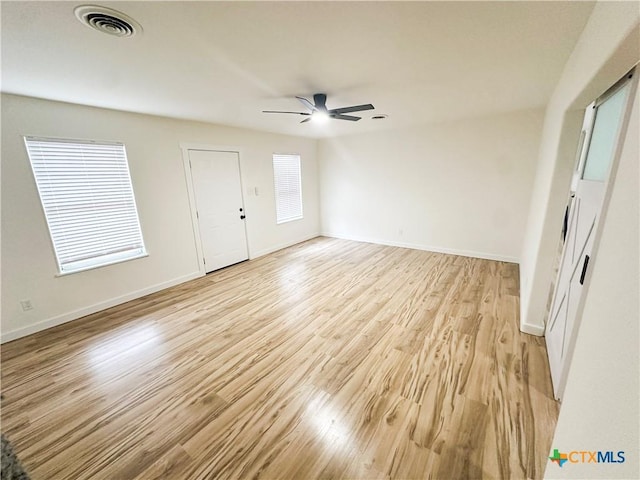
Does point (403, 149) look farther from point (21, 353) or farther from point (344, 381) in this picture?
point (21, 353)

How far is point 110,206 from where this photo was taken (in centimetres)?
315

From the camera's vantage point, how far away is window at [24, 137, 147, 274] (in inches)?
107

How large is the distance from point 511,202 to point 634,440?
443 cm

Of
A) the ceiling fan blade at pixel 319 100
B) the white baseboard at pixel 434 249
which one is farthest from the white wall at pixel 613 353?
the white baseboard at pixel 434 249

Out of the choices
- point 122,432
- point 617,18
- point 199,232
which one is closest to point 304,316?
point 122,432

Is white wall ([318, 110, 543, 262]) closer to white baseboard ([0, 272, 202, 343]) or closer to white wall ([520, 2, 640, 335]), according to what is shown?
white wall ([520, 2, 640, 335])

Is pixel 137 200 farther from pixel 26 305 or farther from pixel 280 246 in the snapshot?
pixel 280 246

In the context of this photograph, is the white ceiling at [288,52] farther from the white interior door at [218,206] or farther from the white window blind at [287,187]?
the white window blind at [287,187]

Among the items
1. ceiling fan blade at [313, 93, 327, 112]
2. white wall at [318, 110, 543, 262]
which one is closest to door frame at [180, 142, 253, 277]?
ceiling fan blade at [313, 93, 327, 112]

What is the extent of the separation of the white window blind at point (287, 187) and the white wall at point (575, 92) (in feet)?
14.1

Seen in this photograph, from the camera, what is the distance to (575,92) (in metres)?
1.71

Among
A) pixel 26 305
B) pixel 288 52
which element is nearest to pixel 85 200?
pixel 26 305

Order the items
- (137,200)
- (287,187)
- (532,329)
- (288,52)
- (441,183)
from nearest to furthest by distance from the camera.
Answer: (288,52)
(532,329)
(137,200)
(441,183)
(287,187)

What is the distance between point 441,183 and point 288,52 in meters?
3.86
